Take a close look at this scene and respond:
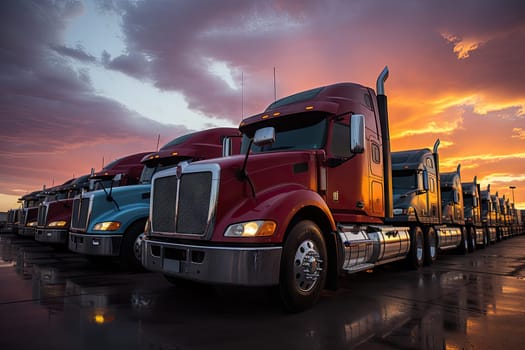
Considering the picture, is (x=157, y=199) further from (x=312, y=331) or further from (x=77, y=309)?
(x=312, y=331)

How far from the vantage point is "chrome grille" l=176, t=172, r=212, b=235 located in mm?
4191

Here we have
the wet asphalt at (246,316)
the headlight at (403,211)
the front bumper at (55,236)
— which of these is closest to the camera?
the wet asphalt at (246,316)

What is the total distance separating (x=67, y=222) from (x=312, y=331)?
28.1 feet

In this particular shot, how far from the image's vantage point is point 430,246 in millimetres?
9594

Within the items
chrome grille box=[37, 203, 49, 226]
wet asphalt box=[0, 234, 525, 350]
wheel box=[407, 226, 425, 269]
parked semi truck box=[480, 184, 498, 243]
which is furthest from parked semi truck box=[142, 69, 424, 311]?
parked semi truck box=[480, 184, 498, 243]

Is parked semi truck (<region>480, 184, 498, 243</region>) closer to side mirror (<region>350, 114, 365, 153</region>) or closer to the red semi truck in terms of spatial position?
the red semi truck

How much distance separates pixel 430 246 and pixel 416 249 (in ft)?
3.71

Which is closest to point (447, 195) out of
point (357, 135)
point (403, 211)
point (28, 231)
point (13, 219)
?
point (403, 211)

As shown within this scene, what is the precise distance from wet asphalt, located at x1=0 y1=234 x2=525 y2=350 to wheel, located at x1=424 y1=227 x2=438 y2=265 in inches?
104

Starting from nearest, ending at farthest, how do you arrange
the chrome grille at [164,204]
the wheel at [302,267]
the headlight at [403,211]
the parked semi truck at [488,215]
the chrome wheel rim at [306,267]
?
the wheel at [302,267], the chrome wheel rim at [306,267], the chrome grille at [164,204], the headlight at [403,211], the parked semi truck at [488,215]

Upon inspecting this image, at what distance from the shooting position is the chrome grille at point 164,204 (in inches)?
181

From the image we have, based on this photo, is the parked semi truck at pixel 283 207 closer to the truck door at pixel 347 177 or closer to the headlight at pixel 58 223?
the truck door at pixel 347 177

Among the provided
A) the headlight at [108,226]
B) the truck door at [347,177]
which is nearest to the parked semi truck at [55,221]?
the headlight at [108,226]

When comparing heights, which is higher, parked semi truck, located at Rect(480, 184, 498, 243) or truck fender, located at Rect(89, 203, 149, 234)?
parked semi truck, located at Rect(480, 184, 498, 243)
